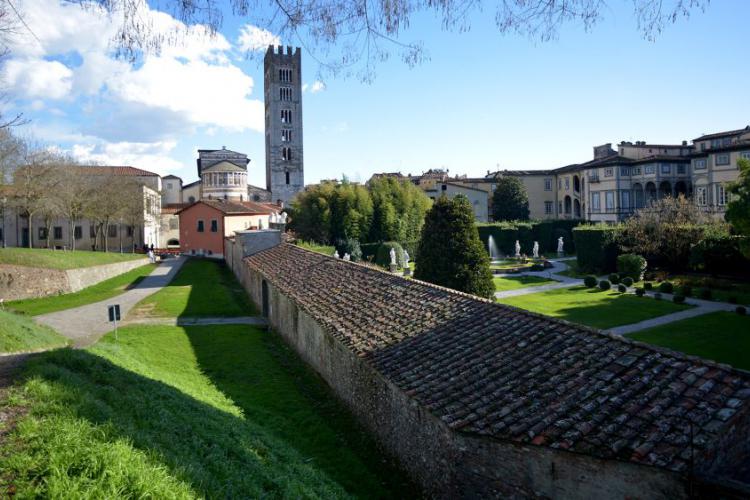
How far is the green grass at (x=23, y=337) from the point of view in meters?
14.9

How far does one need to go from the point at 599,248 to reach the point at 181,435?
117 ft

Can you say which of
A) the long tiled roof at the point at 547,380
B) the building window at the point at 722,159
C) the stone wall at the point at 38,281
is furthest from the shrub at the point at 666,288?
the stone wall at the point at 38,281

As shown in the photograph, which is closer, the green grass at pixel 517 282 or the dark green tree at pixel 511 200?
→ the green grass at pixel 517 282

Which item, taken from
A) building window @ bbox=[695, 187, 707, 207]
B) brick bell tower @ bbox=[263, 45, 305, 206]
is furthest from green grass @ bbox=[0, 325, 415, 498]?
brick bell tower @ bbox=[263, 45, 305, 206]

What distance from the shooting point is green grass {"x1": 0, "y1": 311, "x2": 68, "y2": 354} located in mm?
14891

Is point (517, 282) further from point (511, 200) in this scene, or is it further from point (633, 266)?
point (511, 200)

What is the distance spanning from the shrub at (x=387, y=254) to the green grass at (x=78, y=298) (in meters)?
17.2

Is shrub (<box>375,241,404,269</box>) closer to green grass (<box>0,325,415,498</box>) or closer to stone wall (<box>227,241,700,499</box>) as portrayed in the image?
green grass (<box>0,325,415,498</box>)

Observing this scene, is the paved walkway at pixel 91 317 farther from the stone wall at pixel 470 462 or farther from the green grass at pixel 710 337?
the green grass at pixel 710 337

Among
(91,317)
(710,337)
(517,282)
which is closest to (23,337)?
(91,317)

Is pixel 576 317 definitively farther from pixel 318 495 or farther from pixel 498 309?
pixel 318 495

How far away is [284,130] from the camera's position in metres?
92.6

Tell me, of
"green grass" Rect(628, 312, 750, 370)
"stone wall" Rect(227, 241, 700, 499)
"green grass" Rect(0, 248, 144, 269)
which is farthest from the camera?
"green grass" Rect(0, 248, 144, 269)

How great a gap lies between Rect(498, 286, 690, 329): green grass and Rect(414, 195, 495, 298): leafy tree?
5.15 meters
